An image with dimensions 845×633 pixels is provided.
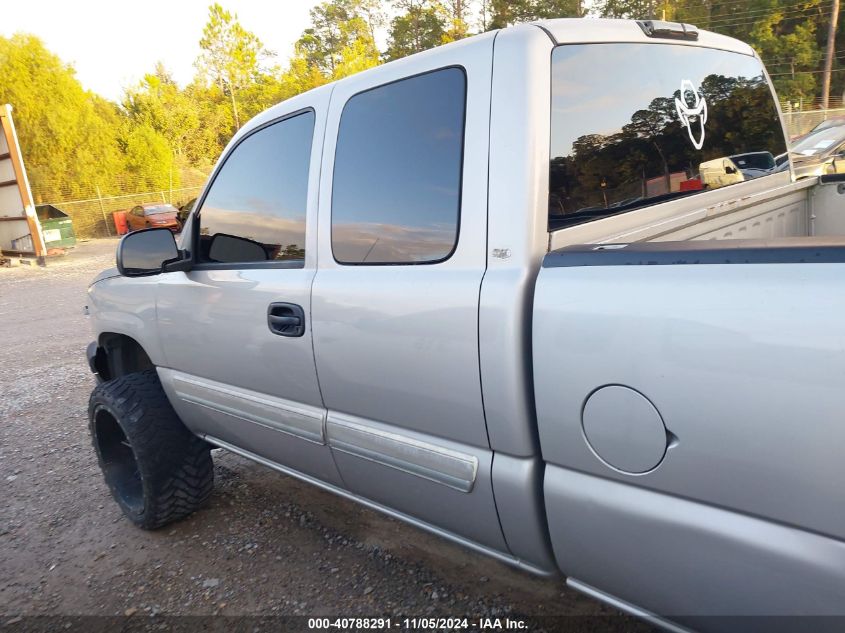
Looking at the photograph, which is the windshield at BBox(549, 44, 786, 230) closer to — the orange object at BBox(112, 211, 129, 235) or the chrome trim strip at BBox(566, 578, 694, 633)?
the chrome trim strip at BBox(566, 578, 694, 633)

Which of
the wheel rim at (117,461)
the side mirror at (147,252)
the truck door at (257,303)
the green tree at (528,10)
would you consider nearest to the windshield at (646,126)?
the truck door at (257,303)

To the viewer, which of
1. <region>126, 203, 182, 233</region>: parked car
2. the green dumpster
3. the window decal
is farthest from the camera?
<region>126, 203, 182, 233</region>: parked car

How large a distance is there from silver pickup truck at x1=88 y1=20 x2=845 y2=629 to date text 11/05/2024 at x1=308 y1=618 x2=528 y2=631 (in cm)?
55

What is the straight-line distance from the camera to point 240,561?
2.95m

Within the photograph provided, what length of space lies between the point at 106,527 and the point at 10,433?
2.18m

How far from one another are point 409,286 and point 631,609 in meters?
1.05

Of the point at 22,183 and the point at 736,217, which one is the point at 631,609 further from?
the point at 22,183

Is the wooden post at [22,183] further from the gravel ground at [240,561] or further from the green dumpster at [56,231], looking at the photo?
the gravel ground at [240,561]

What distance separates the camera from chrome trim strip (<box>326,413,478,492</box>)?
5.94ft

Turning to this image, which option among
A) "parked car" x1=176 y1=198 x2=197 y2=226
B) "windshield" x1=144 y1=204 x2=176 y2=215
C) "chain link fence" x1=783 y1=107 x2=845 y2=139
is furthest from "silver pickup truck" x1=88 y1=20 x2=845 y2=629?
"chain link fence" x1=783 y1=107 x2=845 y2=139

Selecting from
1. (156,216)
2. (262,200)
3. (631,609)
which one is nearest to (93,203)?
(156,216)

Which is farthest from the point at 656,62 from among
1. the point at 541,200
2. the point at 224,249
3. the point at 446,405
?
the point at 224,249

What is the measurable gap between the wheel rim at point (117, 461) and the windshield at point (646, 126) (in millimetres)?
2798

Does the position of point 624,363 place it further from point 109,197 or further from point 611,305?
point 109,197
